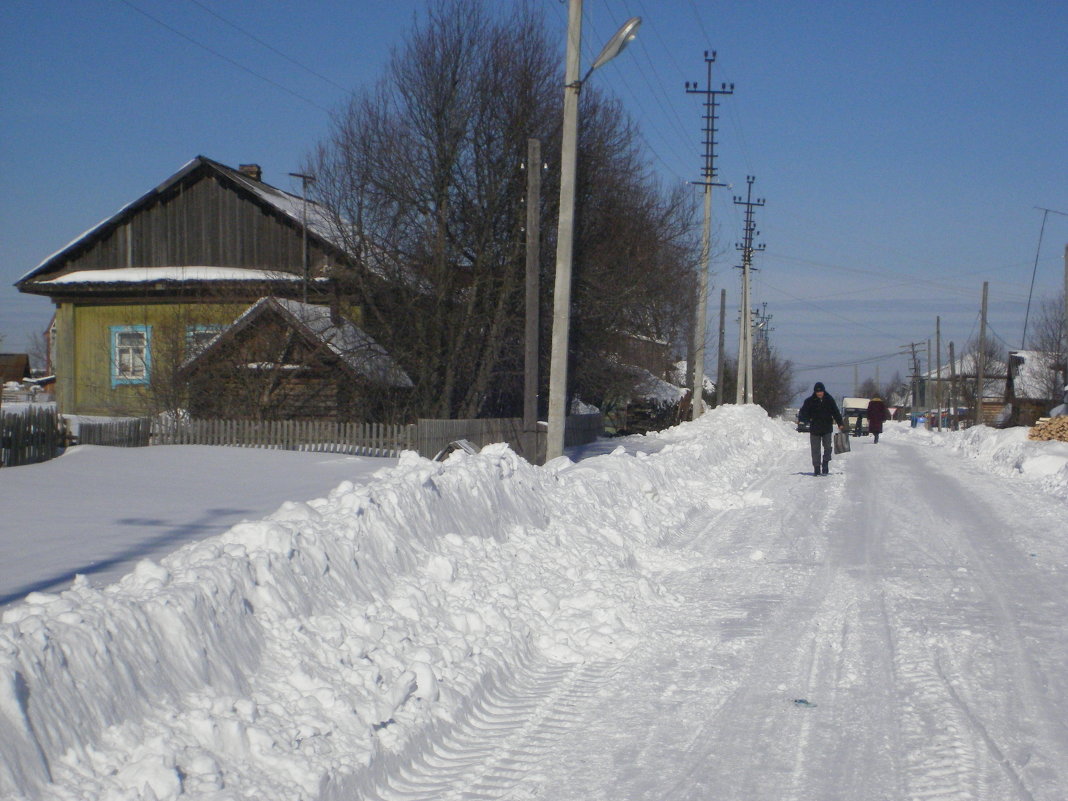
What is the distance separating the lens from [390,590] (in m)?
6.71

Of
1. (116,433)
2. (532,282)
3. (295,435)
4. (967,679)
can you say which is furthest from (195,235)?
(967,679)

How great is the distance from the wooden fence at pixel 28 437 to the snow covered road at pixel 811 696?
43.8ft

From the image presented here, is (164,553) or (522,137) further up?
(522,137)

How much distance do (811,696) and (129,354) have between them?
28.8 meters

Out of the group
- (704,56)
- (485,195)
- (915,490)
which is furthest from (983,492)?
(704,56)

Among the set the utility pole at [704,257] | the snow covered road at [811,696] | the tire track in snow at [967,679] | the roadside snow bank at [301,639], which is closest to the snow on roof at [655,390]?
the utility pole at [704,257]

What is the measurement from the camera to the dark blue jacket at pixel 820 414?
62.1 ft

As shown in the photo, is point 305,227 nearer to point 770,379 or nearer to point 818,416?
point 818,416

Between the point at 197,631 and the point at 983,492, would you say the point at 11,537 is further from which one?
the point at 983,492

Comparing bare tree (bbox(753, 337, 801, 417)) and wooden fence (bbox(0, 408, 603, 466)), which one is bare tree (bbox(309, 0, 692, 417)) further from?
bare tree (bbox(753, 337, 801, 417))

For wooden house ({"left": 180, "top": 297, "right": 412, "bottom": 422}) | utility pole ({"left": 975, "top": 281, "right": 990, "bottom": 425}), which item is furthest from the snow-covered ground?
utility pole ({"left": 975, "top": 281, "right": 990, "bottom": 425})

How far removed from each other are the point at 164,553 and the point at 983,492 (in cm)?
1385

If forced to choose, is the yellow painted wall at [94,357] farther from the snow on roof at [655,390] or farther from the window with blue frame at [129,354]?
the snow on roof at [655,390]

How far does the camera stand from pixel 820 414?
18938 millimetres
